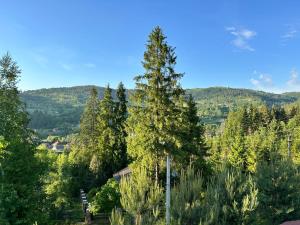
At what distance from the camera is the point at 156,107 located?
85.7 feet

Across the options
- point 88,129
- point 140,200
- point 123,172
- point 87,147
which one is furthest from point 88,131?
point 140,200

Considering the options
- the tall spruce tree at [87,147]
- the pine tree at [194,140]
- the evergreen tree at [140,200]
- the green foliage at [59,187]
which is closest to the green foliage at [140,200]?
the evergreen tree at [140,200]

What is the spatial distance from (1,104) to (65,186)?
19.8 metres

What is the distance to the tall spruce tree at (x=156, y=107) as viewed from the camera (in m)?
26.0

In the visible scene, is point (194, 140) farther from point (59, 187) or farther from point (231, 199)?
point (59, 187)

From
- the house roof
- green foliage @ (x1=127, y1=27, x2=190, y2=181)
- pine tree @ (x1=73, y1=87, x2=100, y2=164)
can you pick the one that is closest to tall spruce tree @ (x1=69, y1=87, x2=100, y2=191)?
pine tree @ (x1=73, y1=87, x2=100, y2=164)

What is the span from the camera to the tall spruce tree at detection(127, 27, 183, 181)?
2595cm

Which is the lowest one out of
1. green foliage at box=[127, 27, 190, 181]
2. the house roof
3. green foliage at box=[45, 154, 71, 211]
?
green foliage at box=[45, 154, 71, 211]

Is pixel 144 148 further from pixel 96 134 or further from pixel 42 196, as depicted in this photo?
pixel 96 134

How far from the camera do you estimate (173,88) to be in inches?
1065

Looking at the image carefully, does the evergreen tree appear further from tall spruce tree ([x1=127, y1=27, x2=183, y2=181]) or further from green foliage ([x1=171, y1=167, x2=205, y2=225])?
tall spruce tree ([x1=127, y1=27, x2=183, y2=181])

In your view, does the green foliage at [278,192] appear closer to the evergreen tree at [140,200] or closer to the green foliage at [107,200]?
the evergreen tree at [140,200]

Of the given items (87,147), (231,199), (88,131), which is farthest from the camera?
(88,131)

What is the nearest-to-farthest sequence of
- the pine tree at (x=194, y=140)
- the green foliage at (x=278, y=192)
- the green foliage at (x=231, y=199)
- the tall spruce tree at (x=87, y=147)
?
the green foliage at (x=231, y=199) < the green foliage at (x=278, y=192) < the pine tree at (x=194, y=140) < the tall spruce tree at (x=87, y=147)
